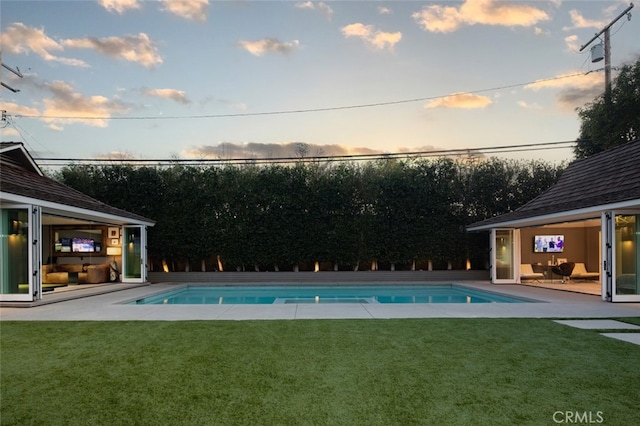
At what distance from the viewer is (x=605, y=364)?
448 centimetres

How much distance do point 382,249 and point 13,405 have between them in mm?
14247

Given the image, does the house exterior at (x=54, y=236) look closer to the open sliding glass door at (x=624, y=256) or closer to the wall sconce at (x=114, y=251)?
the wall sconce at (x=114, y=251)

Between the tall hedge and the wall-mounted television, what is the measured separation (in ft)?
6.97

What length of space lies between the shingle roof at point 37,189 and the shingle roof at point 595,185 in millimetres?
12864

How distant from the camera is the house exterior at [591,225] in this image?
9.73 meters

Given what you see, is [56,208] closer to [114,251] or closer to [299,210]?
[114,251]

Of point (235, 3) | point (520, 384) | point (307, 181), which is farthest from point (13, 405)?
point (307, 181)

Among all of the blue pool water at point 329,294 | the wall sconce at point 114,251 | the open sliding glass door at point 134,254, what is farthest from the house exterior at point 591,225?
the wall sconce at point 114,251

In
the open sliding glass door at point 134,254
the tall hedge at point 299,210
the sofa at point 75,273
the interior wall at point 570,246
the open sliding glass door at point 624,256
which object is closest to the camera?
the open sliding glass door at point 624,256

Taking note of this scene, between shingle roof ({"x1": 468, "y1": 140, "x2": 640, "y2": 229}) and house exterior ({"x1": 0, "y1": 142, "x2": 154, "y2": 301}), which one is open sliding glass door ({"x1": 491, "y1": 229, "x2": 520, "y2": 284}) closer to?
shingle roof ({"x1": 468, "y1": 140, "x2": 640, "y2": 229})

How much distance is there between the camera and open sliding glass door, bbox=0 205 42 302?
30.5ft

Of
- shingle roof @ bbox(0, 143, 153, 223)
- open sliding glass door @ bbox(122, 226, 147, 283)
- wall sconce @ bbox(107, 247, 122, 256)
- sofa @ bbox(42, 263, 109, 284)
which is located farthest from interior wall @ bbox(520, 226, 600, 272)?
sofa @ bbox(42, 263, 109, 284)

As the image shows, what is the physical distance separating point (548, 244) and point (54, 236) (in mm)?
20601

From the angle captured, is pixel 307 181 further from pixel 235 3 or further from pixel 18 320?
pixel 18 320
